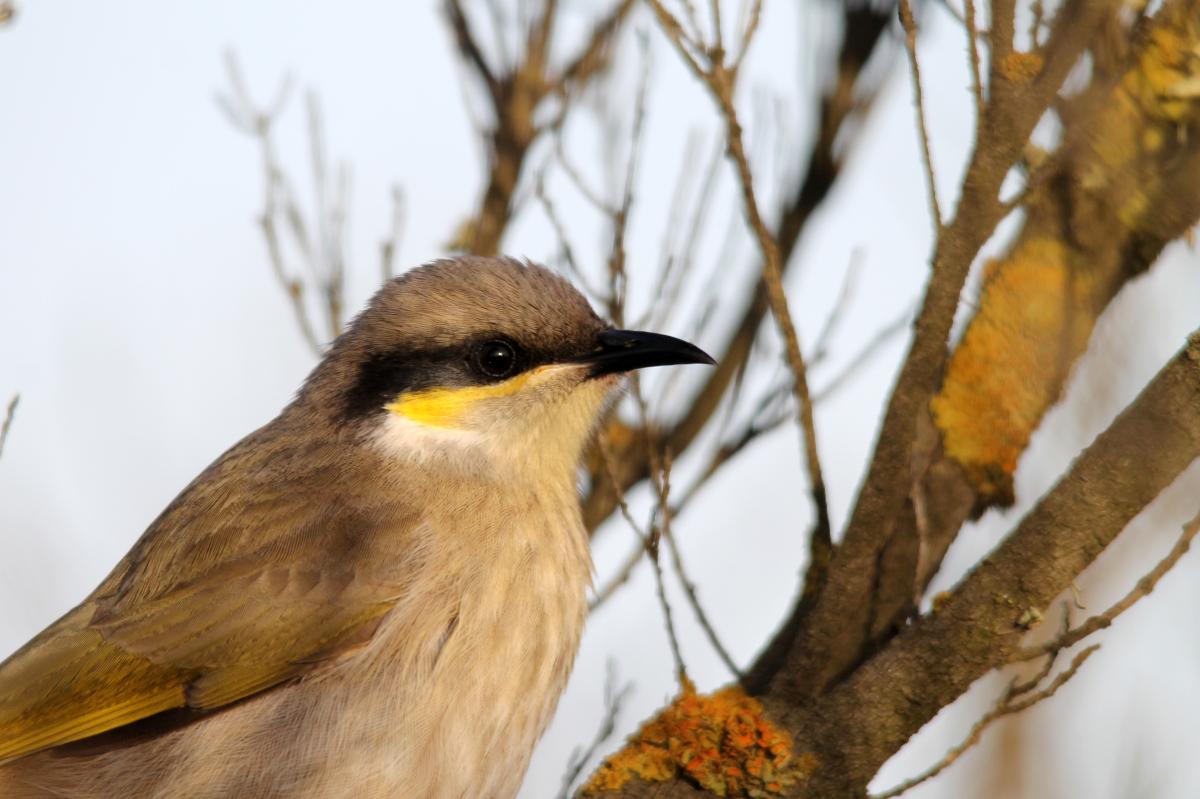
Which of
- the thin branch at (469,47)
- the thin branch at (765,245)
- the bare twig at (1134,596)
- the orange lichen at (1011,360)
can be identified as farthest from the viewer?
the thin branch at (469,47)

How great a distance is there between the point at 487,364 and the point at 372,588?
0.94m

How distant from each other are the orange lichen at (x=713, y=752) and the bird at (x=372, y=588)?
0.36 meters

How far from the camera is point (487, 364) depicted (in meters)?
5.04

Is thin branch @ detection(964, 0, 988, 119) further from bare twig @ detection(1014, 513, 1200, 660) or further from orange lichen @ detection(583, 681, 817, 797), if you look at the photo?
orange lichen @ detection(583, 681, 817, 797)

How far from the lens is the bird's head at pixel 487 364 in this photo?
16.4 feet

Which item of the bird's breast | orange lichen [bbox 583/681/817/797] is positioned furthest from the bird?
Answer: orange lichen [bbox 583/681/817/797]

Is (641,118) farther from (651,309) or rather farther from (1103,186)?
(1103,186)

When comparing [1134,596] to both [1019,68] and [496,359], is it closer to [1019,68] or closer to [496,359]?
[1019,68]

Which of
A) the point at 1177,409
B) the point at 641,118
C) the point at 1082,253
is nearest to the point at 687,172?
the point at 641,118

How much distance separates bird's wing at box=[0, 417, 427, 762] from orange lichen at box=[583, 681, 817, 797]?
933 millimetres

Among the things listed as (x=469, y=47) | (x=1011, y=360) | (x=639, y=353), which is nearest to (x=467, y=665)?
(x=639, y=353)

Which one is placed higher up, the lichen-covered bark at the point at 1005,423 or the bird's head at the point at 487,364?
the bird's head at the point at 487,364

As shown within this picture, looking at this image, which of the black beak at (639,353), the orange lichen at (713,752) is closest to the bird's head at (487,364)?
the black beak at (639,353)

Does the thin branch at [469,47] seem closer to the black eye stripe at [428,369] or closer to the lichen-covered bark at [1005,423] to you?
the black eye stripe at [428,369]
